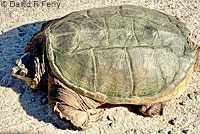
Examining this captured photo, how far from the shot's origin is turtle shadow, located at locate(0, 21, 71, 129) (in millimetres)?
3939

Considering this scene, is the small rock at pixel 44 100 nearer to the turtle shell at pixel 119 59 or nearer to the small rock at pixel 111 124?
the turtle shell at pixel 119 59

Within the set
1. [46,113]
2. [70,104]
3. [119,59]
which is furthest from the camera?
[46,113]

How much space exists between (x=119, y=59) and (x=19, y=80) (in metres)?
1.70

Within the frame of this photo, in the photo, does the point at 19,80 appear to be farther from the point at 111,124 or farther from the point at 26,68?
the point at 111,124

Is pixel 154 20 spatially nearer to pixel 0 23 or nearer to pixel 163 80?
pixel 163 80

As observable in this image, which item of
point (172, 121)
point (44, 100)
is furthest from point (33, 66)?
point (172, 121)

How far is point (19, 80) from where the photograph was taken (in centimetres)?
431

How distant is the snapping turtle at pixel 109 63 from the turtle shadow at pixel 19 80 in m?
0.31

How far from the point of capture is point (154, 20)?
150 inches

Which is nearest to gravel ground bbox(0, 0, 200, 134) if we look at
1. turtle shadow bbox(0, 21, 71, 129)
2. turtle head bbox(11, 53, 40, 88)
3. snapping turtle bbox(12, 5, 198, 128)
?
turtle shadow bbox(0, 21, 71, 129)

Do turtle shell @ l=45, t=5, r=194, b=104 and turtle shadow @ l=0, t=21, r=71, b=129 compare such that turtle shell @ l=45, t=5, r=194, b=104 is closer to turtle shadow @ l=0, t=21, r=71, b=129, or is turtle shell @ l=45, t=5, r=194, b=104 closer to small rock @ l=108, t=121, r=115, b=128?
small rock @ l=108, t=121, r=115, b=128

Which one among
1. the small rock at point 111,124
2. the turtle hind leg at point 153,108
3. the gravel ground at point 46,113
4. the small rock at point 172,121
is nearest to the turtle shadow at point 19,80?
the gravel ground at point 46,113

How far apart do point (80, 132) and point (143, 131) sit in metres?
0.83

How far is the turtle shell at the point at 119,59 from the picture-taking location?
11.4 ft
